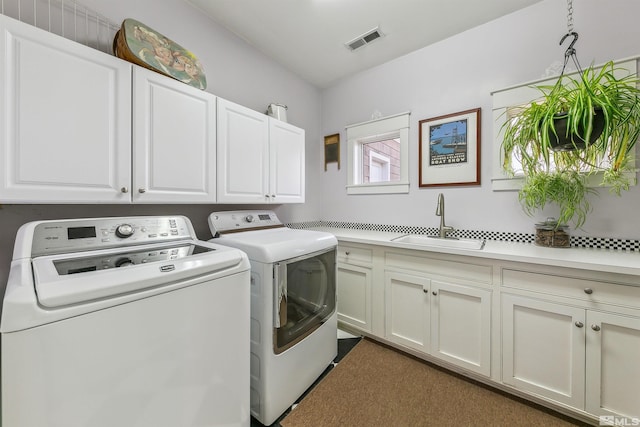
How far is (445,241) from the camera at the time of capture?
6.81 ft

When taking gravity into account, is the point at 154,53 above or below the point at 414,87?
below

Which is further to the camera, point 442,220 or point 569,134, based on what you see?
point 442,220

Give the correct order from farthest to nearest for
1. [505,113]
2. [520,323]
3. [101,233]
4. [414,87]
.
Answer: [414,87] < [505,113] < [520,323] < [101,233]

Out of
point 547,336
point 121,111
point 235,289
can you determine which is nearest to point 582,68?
point 547,336

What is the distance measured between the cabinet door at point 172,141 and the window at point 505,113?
2162mm

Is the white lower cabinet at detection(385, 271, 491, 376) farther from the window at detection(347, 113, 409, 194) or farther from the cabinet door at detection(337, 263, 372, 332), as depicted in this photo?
the window at detection(347, 113, 409, 194)

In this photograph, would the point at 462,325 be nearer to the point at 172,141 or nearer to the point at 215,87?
the point at 172,141

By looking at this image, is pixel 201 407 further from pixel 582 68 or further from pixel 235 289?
pixel 582 68

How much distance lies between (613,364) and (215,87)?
312 centimetres

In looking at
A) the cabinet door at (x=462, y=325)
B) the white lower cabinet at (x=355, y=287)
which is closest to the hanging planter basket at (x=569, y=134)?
the cabinet door at (x=462, y=325)

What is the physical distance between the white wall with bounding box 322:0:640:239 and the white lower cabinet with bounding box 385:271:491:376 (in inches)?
27.4

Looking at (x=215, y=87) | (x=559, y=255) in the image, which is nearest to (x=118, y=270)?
(x=215, y=87)

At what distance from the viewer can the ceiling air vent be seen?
216cm

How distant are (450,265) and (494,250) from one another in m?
0.29
